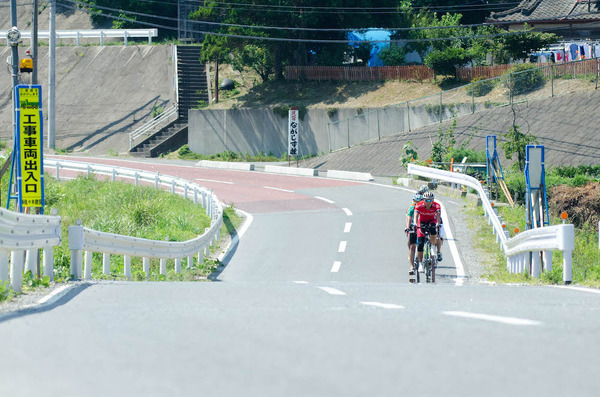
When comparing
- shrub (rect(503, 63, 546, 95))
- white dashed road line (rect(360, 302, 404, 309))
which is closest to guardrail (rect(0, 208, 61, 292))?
white dashed road line (rect(360, 302, 404, 309))

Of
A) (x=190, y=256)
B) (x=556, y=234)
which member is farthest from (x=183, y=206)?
(x=556, y=234)

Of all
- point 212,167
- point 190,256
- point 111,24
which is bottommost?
point 190,256

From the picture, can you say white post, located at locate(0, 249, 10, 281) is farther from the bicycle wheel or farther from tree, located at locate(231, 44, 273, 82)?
tree, located at locate(231, 44, 273, 82)

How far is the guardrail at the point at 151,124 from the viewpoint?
176 feet

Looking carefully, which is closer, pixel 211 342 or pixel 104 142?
pixel 211 342

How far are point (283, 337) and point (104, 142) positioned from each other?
166ft

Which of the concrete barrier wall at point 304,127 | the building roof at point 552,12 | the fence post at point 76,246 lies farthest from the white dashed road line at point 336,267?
the building roof at point 552,12

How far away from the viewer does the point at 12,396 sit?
4414 mm

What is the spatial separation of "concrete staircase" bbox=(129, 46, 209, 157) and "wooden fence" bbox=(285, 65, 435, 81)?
21.4 feet

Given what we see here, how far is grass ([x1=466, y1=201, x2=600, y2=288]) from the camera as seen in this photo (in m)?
13.7

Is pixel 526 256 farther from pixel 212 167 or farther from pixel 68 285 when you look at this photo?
pixel 212 167

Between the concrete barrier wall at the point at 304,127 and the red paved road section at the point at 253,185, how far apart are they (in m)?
6.29

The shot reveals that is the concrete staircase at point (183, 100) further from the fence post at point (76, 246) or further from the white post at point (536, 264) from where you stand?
the fence post at point (76, 246)

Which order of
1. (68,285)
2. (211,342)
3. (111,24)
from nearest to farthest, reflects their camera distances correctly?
1. (211,342)
2. (68,285)
3. (111,24)
